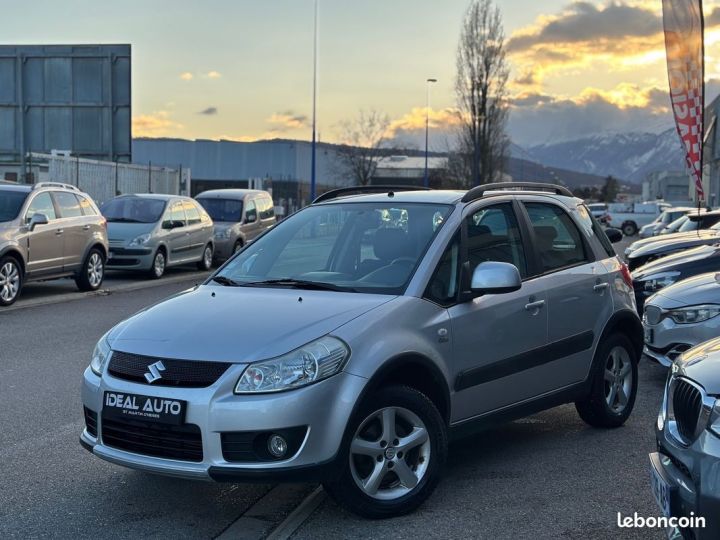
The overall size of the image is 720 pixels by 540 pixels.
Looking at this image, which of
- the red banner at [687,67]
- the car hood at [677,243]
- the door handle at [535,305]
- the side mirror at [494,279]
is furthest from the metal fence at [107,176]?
the side mirror at [494,279]

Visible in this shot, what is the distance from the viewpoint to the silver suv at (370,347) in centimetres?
391

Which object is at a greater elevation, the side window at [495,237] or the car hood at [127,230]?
the side window at [495,237]

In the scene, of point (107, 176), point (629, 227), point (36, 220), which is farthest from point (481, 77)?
point (36, 220)

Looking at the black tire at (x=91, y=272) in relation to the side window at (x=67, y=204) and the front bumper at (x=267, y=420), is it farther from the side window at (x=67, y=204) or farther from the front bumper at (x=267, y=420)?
the front bumper at (x=267, y=420)

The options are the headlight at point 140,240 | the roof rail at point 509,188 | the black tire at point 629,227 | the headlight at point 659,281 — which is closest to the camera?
the roof rail at point 509,188

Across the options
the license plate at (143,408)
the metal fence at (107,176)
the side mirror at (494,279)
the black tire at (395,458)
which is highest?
the metal fence at (107,176)

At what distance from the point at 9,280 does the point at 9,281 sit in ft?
0.05

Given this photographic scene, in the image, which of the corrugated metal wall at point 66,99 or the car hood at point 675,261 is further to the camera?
the corrugated metal wall at point 66,99

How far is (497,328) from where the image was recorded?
16.1 ft

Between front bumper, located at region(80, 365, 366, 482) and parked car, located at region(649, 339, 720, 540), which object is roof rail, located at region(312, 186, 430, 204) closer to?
front bumper, located at region(80, 365, 366, 482)

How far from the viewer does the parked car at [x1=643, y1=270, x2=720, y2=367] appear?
22.5 feet

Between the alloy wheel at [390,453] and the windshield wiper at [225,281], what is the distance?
1359 millimetres

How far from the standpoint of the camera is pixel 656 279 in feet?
30.5

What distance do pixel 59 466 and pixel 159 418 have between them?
156 centimetres
